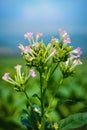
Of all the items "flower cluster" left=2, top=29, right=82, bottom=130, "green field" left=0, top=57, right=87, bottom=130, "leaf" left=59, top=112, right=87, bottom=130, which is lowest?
"leaf" left=59, top=112, right=87, bottom=130

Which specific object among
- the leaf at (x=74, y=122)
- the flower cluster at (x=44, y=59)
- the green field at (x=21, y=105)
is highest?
the green field at (x=21, y=105)

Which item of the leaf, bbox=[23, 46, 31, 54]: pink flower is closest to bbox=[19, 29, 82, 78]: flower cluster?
bbox=[23, 46, 31, 54]: pink flower

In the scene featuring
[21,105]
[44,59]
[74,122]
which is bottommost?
[74,122]

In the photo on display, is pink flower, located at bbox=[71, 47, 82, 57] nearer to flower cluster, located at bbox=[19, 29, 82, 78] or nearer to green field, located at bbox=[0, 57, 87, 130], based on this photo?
flower cluster, located at bbox=[19, 29, 82, 78]

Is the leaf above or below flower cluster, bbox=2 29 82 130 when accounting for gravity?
below

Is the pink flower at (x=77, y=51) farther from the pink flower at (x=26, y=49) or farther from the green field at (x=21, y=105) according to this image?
the green field at (x=21, y=105)

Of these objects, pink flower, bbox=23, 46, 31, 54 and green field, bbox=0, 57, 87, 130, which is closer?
pink flower, bbox=23, 46, 31, 54

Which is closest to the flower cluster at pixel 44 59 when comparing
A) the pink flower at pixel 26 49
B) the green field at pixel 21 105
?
the pink flower at pixel 26 49

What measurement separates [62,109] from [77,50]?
201 cm

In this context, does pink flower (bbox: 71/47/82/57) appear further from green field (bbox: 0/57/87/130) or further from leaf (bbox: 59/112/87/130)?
green field (bbox: 0/57/87/130)

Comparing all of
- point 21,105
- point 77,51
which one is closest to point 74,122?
point 77,51

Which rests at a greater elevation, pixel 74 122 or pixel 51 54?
pixel 51 54

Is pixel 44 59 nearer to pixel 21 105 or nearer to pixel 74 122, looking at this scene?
pixel 74 122

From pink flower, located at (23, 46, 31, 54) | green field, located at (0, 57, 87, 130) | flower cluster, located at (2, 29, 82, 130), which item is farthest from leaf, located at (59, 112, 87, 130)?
green field, located at (0, 57, 87, 130)
